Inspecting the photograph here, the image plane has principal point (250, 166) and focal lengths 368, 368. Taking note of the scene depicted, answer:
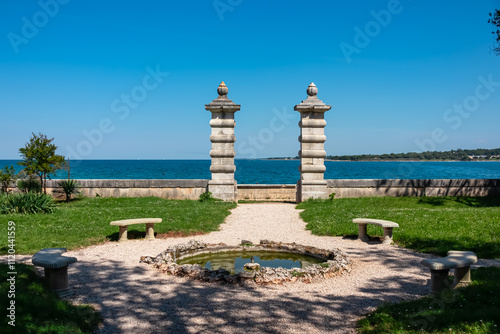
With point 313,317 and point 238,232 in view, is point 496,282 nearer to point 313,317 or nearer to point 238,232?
point 313,317

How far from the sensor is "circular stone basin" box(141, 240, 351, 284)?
24.1 ft

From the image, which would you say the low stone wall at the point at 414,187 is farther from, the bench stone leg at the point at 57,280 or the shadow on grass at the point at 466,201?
the bench stone leg at the point at 57,280

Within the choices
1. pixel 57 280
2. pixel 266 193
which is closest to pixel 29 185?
pixel 266 193

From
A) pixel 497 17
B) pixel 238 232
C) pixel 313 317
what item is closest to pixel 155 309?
pixel 313 317

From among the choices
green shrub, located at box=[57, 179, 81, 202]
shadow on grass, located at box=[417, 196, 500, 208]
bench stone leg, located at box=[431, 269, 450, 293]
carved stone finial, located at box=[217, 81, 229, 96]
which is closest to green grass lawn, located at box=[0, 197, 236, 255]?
green shrub, located at box=[57, 179, 81, 202]

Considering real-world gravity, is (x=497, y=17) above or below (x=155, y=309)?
above

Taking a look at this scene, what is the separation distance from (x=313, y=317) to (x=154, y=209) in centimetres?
1040

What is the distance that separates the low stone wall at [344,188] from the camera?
18609mm

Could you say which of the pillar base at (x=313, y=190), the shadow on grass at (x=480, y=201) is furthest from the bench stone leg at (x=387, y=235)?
the shadow on grass at (x=480, y=201)

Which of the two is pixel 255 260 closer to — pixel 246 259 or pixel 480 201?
pixel 246 259

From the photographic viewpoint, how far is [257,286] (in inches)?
278

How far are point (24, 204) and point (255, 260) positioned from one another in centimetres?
968

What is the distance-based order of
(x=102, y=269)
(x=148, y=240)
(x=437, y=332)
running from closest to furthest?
(x=437, y=332) < (x=102, y=269) < (x=148, y=240)

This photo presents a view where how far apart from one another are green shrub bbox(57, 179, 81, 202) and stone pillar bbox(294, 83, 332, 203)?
1126 cm
